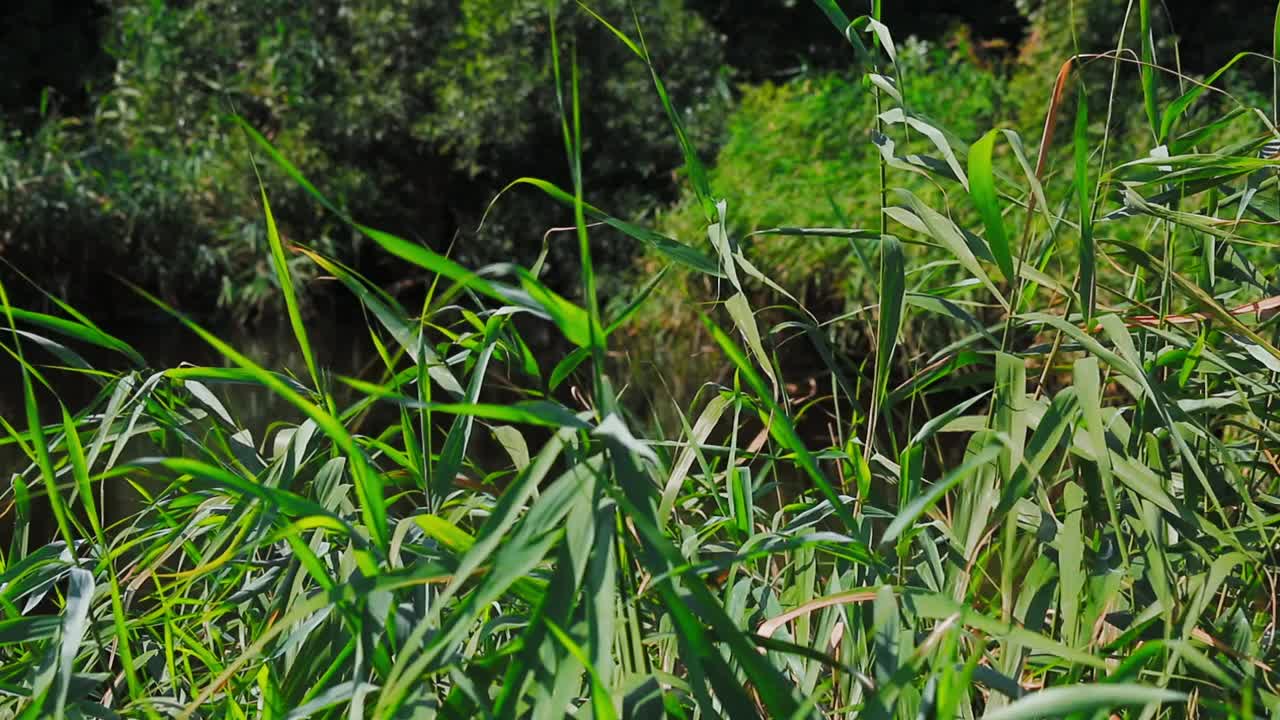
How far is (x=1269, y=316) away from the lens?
2.99 ft

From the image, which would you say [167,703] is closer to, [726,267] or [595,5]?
[726,267]

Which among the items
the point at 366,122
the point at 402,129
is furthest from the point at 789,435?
the point at 402,129

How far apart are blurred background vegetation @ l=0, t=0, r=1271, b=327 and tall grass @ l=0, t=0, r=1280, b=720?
3593 millimetres

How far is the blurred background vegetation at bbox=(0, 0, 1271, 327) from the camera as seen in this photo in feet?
16.3

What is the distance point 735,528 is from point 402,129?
5.39 meters

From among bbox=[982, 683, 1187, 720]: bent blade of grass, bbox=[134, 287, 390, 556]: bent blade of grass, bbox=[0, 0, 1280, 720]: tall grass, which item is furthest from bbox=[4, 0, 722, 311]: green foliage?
bbox=[982, 683, 1187, 720]: bent blade of grass

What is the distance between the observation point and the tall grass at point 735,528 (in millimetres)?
553

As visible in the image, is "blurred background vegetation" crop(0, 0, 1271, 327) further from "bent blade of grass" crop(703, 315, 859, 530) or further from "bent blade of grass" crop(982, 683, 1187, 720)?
"bent blade of grass" crop(982, 683, 1187, 720)

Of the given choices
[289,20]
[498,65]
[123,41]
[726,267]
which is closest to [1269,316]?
[726,267]

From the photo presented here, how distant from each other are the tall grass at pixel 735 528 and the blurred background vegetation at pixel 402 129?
141 inches

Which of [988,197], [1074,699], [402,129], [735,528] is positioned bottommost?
[402,129]

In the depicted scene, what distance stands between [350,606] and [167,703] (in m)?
0.25

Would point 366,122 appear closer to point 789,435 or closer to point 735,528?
point 735,528

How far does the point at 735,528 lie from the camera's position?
87 centimetres
